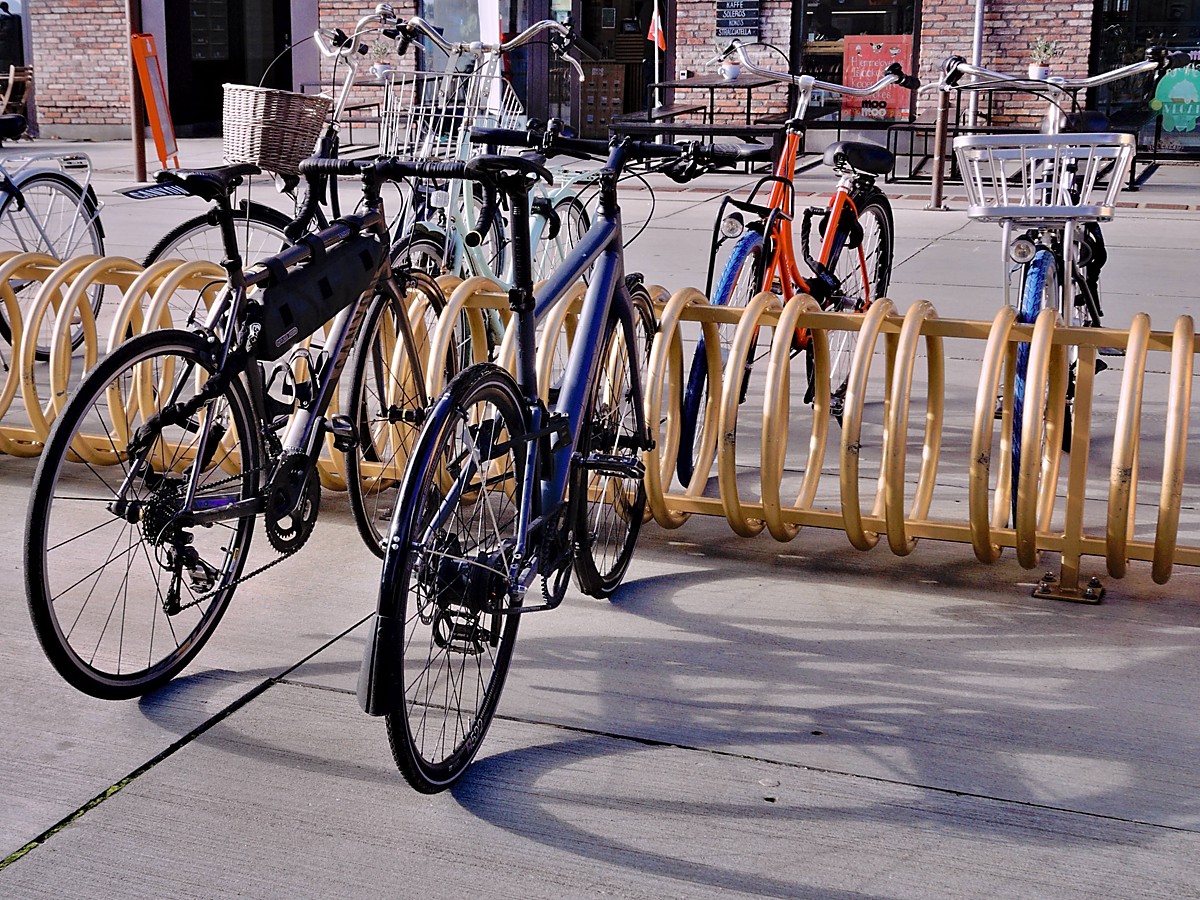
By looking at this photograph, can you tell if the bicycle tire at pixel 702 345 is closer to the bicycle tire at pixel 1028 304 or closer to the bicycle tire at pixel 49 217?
the bicycle tire at pixel 1028 304

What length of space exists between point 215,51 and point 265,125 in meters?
17.0

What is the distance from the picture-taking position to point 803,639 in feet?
12.2

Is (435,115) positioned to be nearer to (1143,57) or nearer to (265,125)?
(265,125)

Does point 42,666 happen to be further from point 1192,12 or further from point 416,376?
point 1192,12

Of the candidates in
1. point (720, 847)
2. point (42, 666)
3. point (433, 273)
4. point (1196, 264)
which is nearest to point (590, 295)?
point (720, 847)

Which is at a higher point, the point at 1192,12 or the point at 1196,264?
the point at 1192,12

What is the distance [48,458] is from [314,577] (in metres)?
1.21

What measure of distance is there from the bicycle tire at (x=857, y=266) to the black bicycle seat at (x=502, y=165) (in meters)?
2.79

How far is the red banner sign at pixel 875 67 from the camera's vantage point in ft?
53.8

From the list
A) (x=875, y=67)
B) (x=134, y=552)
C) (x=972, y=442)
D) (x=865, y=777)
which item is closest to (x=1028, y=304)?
(x=972, y=442)

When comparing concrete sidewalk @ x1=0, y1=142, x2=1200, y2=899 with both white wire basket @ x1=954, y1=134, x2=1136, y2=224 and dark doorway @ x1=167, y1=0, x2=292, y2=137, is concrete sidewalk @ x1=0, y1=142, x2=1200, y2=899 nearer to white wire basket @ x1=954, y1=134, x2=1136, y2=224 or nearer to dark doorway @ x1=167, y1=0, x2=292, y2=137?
white wire basket @ x1=954, y1=134, x2=1136, y2=224

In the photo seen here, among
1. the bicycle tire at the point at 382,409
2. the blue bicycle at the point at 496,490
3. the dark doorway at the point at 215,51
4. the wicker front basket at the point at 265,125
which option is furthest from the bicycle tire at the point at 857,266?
the dark doorway at the point at 215,51

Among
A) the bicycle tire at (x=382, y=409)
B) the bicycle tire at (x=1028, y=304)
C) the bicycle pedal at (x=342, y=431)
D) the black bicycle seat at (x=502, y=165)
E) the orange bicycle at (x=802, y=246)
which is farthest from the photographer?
the orange bicycle at (x=802, y=246)

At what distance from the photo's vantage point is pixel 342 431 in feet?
11.2
